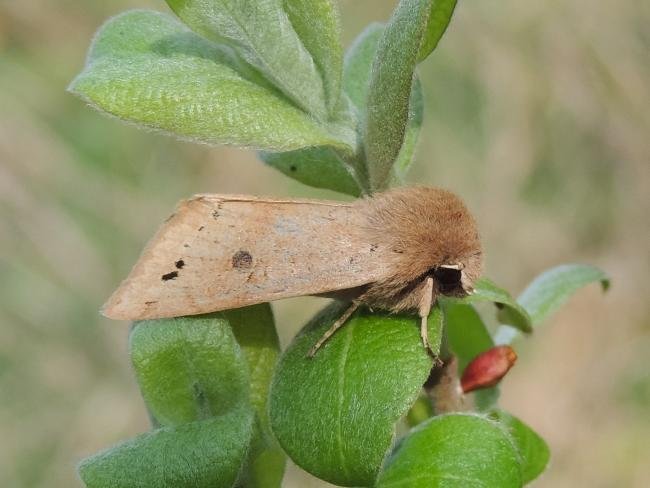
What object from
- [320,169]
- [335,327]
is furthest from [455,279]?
[320,169]

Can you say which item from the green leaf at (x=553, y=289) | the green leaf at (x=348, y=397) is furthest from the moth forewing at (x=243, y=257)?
the green leaf at (x=553, y=289)

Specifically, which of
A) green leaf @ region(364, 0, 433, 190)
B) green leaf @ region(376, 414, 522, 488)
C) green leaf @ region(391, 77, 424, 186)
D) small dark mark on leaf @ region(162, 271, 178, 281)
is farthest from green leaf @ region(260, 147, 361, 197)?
green leaf @ region(376, 414, 522, 488)

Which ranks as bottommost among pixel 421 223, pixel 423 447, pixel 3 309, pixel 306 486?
pixel 306 486

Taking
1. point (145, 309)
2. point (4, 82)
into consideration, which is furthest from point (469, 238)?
point (4, 82)

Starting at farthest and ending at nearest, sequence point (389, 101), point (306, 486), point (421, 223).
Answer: point (306, 486)
point (421, 223)
point (389, 101)

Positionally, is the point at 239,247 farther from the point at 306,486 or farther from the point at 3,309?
the point at 3,309

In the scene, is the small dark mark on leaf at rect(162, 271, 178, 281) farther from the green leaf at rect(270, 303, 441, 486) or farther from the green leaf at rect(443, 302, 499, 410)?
the green leaf at rect(443, 302, 499, 410)
